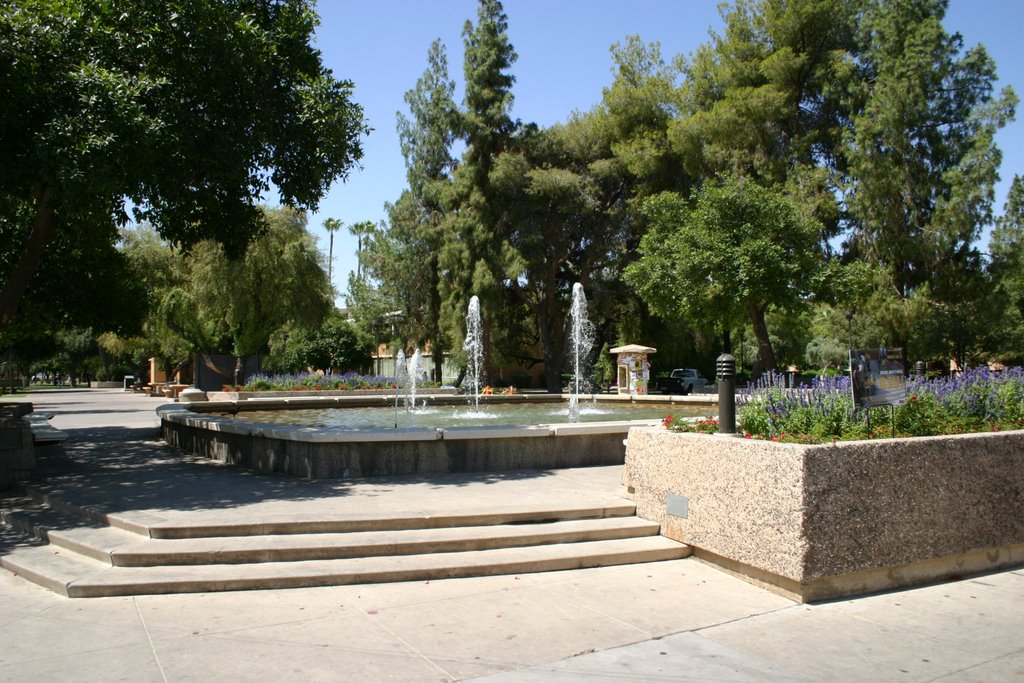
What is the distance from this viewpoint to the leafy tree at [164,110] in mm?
9219

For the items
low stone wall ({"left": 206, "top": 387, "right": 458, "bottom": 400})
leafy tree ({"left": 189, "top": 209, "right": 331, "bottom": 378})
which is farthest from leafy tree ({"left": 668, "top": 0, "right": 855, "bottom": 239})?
leafy tree ({"left": 189, "top": 209, "right": 331, "bottom": 378})

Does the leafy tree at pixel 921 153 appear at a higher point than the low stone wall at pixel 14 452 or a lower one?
higher

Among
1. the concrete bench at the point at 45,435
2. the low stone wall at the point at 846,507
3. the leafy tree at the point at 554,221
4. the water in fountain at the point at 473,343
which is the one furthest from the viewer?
the leafy tree at the point at 554,221

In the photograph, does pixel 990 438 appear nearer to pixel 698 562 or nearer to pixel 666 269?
pixel 698 562

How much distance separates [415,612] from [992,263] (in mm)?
28547

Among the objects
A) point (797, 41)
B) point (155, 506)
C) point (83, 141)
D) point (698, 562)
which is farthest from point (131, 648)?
point (797, 41)

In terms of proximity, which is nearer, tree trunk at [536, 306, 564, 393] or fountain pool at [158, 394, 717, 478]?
fountain pool at [158, 394, 717, 478]

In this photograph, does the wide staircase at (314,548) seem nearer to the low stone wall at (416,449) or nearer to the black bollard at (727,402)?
the black bollard at (727,402)

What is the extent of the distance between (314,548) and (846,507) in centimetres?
438

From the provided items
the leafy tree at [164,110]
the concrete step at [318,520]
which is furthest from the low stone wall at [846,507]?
→ the leafy tree at [164,110]

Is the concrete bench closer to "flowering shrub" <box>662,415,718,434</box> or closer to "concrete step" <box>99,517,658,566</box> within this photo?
"concrete step" <box>99,517,658,566</box>

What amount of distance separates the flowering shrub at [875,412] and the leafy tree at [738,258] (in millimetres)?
17395

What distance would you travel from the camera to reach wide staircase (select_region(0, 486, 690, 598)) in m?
5.94

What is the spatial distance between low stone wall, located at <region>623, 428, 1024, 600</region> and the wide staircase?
74cm
